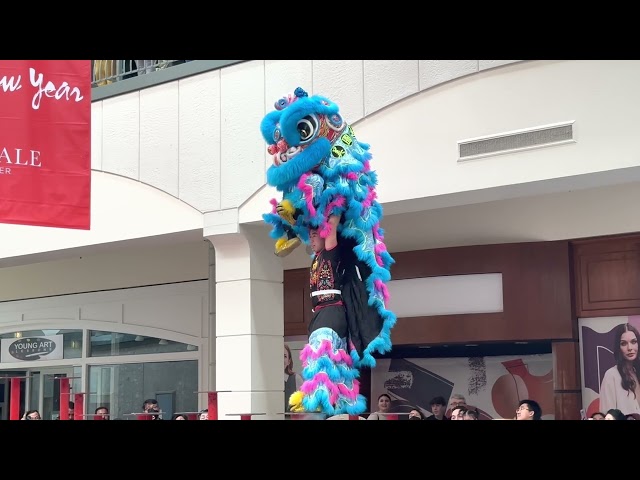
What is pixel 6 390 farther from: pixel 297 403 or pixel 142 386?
pixel 297 403

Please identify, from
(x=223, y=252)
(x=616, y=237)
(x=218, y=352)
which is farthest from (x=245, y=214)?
(x=616, y=237)

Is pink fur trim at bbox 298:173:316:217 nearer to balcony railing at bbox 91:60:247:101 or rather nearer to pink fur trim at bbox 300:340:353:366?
pink fur trim at bbox 300:340:353:366

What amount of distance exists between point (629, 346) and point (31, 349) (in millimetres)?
9353

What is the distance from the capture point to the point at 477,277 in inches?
380

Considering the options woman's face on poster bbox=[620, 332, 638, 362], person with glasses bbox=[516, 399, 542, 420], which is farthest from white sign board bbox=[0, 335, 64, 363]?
woman's face on poster bbox=[620, 332, 638, 362]

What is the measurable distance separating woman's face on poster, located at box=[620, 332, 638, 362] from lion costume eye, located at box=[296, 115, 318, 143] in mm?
4458

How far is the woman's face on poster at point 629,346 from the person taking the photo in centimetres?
884

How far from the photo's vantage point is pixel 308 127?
6.04m

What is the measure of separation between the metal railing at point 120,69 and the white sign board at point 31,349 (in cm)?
458

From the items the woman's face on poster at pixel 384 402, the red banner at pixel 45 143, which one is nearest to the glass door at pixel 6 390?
the woman's face on poster at pixel 384 402

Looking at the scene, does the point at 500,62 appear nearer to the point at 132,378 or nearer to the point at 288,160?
the point at 288,160

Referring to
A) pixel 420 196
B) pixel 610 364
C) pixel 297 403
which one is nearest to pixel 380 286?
pixel 297 403
